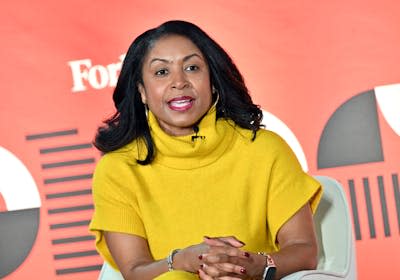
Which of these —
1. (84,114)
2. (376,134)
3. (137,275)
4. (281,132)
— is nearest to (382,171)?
(376,134)

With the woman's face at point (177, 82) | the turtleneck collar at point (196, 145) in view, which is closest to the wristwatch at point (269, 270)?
the turtleneck collar at point (196, 145)

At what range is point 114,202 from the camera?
2.93 metres

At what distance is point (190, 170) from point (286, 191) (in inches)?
12.0

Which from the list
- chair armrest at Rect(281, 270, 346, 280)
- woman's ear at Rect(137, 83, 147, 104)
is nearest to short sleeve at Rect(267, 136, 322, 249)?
chair armrest at Rect(281, 270, 346, 280)

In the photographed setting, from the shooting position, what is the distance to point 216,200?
2898 millimetres

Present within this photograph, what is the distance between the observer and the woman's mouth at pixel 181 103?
290 cm

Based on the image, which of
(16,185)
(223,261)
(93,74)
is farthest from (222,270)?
(16,185)

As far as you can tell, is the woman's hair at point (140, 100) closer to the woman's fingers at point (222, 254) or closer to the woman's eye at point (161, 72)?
the woman's eye at point (161, 72)

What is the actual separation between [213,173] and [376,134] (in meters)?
1.37

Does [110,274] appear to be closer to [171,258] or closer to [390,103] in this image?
[171,258]

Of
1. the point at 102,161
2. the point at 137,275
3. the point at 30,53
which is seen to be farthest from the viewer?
the point at 30,53

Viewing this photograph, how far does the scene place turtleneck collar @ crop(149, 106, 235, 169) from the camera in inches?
115

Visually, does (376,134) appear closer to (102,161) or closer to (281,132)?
(281,132)

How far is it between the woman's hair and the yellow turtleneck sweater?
53 millimetres
